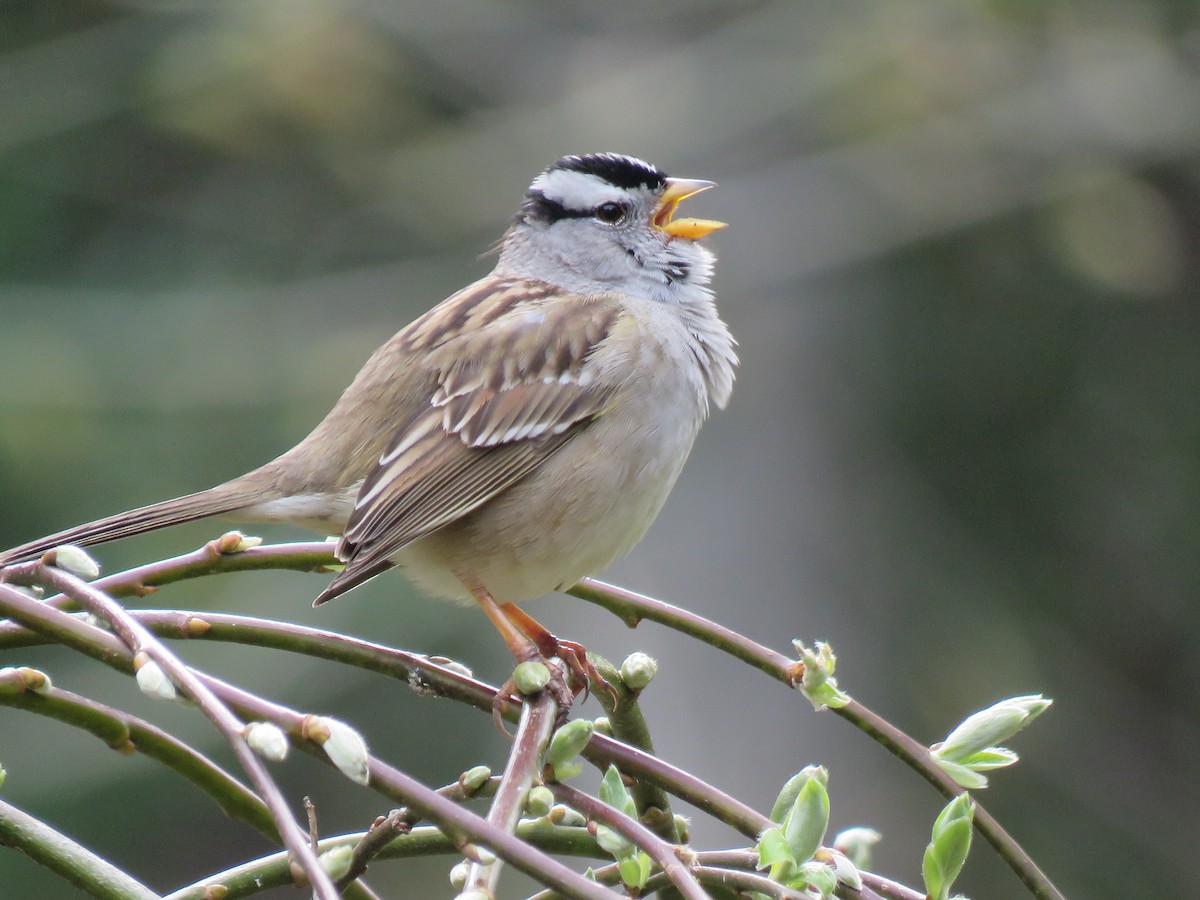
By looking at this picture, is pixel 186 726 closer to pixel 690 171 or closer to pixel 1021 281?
pixel 690 171

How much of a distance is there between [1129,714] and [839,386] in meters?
2.38

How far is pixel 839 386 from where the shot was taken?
698 centimetres

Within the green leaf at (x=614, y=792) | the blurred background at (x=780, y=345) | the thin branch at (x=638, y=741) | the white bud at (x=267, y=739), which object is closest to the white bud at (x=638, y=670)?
the thin branch at (x=638, y=741)

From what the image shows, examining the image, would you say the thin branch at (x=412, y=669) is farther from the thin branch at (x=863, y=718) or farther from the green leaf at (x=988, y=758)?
the green leaf at (x=988, y=758)

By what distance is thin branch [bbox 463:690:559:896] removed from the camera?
4.09ft

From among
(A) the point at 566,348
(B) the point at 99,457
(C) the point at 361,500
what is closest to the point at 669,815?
(C) the point at 361,500

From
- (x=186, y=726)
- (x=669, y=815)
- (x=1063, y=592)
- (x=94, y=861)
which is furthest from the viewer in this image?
(x=1063, y=592)

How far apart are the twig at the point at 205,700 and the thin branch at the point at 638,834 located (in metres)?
0.31

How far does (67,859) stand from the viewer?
1436 millimetres

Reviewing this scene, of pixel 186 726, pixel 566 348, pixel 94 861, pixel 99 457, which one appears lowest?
pixel 186 726

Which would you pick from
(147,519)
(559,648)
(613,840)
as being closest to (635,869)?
(613,840)

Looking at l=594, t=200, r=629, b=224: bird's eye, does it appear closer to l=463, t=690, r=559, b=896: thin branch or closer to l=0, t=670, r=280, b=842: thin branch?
l=463, t=690, r=559, b=896: thin branch

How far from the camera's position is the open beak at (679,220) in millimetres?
3332

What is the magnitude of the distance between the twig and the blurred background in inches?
179
